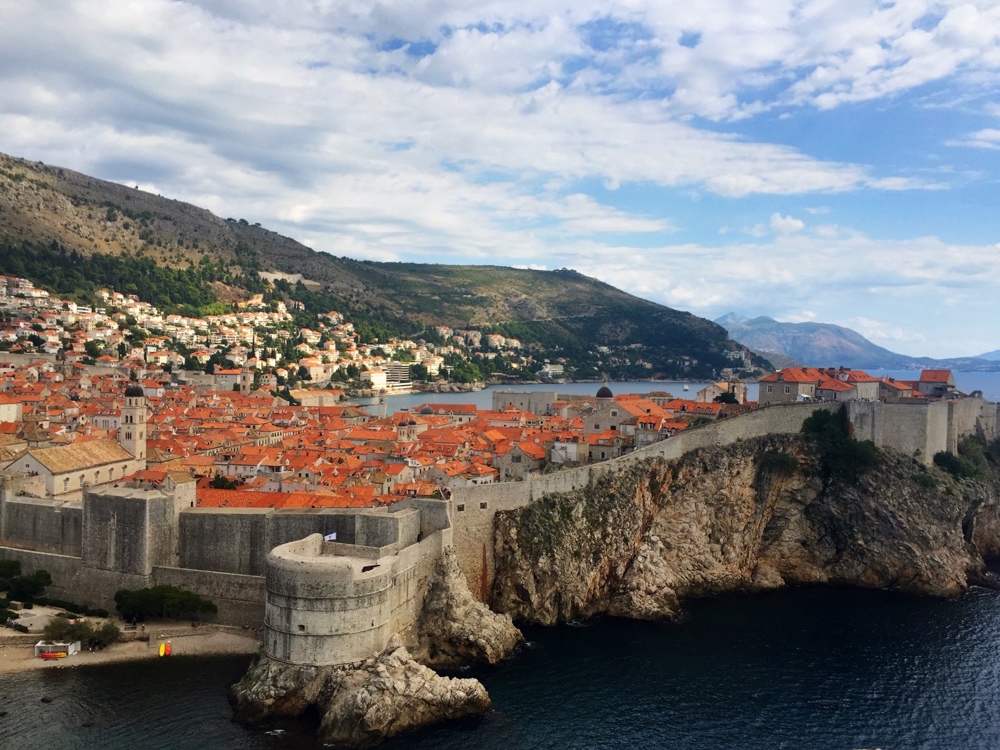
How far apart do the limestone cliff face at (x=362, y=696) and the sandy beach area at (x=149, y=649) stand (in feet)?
9.60

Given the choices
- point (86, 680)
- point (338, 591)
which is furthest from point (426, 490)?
point (86, 680)

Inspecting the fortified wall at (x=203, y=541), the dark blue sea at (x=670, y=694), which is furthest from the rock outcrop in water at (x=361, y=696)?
the fortified wall at (x=203, y=541)

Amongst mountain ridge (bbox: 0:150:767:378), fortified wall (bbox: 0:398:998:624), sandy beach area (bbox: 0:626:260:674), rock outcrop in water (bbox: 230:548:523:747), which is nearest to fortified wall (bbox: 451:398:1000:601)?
fortified wall (bbox: 0:398:998:624)

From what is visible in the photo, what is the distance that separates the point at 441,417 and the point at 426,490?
3363 centimetres

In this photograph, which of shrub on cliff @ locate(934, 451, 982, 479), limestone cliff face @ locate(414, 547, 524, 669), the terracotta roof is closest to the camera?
limestone cliff face @ locate(414, 547, 524, 669)

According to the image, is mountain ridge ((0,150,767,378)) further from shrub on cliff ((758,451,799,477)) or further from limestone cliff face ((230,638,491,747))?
limestone cliff face ((230,638,491,747))

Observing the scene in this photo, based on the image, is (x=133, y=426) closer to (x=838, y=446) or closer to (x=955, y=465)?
(x=838, y=446)

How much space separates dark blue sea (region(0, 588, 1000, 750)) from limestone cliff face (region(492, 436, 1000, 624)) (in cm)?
184

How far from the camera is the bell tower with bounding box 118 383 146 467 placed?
40812 mm

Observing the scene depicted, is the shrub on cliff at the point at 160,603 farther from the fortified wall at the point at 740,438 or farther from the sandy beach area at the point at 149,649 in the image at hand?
the fortified wall at the point at 740,438

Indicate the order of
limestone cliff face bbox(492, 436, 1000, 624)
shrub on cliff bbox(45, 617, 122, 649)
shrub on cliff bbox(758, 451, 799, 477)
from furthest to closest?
shrub on cliff bbox(758, 451, 799, 477) → limestone cliff face bbox(492, 436, 1000, 624) → shrub on cliff bbox(45, 617, 122, 649)

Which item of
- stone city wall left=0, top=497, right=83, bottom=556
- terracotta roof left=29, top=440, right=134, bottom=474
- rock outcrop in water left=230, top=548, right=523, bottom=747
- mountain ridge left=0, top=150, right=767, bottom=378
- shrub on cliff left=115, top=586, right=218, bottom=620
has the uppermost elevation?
mountain ridge left=0, top=150, right=767, bottom=378

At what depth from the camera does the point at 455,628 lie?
26438 mm

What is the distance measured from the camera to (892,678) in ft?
89.6
